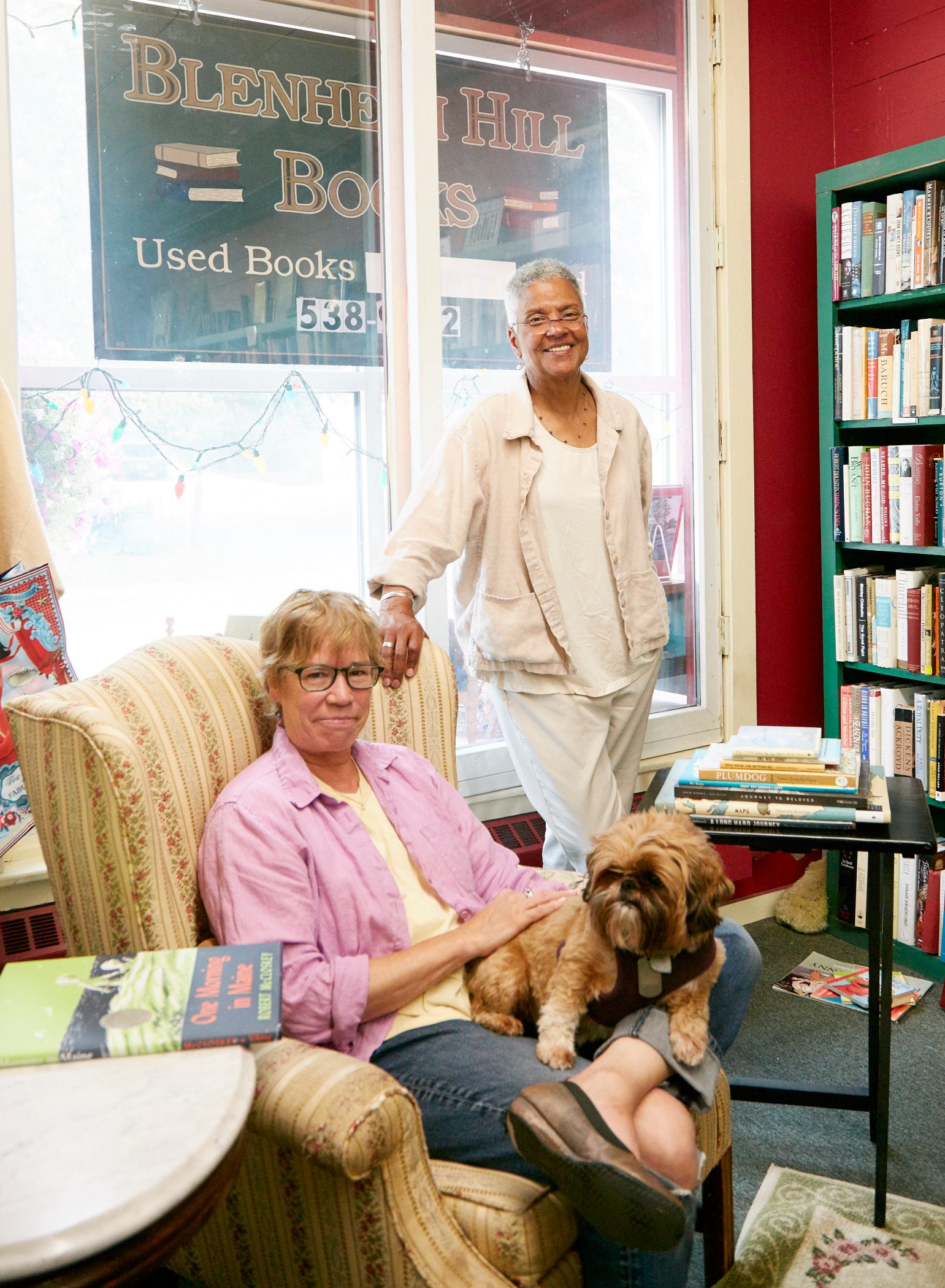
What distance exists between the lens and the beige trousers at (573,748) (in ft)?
8.13

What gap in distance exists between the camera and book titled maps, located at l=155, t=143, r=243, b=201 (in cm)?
237

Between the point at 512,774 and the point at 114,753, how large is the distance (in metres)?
1.60

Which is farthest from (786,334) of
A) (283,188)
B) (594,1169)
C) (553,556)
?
(594,1169)

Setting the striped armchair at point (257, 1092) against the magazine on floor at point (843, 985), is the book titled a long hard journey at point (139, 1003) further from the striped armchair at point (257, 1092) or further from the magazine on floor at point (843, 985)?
the magazine on floor at point (843, 985)

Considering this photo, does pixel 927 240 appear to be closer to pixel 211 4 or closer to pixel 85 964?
pixel 211 4

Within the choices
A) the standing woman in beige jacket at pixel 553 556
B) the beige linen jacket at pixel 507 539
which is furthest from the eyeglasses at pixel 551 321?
the beige linen jacket at pixel 507 539

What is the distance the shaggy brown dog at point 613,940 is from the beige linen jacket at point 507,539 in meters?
0.85

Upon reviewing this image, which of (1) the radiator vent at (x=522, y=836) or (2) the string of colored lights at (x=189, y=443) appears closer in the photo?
(2) the string of colored lights at (x=189, y=443)

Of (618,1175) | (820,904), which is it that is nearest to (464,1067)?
(618,1175)

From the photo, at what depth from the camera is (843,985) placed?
290 cm

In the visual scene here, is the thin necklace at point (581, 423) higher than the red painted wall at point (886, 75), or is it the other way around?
the red painted wall at point (886, 75)

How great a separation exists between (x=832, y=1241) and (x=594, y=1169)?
37.3 inches

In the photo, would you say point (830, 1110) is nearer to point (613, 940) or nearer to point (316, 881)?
point (613, 940)

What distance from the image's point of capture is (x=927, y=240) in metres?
2.85
